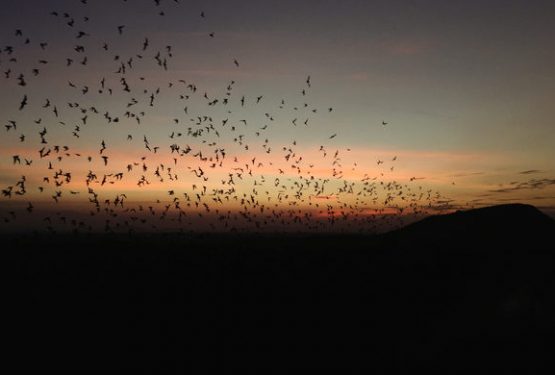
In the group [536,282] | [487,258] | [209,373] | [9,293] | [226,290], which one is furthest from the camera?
[9,293]

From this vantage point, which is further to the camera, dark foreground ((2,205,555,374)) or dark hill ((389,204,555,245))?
dark hill ((389,204,555,245))

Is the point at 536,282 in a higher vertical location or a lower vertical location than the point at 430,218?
lower

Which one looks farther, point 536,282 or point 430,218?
point 430,218

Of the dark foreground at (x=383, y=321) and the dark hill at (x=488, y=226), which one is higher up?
the dark hill at (x=488, y=226)

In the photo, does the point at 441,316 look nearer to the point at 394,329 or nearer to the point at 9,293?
the point at 394,329

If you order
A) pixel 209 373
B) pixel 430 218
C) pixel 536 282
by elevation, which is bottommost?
pixel 209 373

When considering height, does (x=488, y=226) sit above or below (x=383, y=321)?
above

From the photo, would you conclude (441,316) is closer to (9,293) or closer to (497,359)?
(497,359)

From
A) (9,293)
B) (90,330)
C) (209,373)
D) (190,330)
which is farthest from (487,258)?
(9,293)

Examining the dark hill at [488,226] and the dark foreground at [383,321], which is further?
the dark hill at [488,226]

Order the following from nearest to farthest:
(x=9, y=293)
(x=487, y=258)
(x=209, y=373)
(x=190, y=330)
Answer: (x=209, y=373) < (x=487, y=258) < (x=190, y=330) < (x=9, y=293)

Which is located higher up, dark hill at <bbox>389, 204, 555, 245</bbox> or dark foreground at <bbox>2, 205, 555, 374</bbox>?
dark hill at <bbox>389, 204, 555, 245</bbox>
